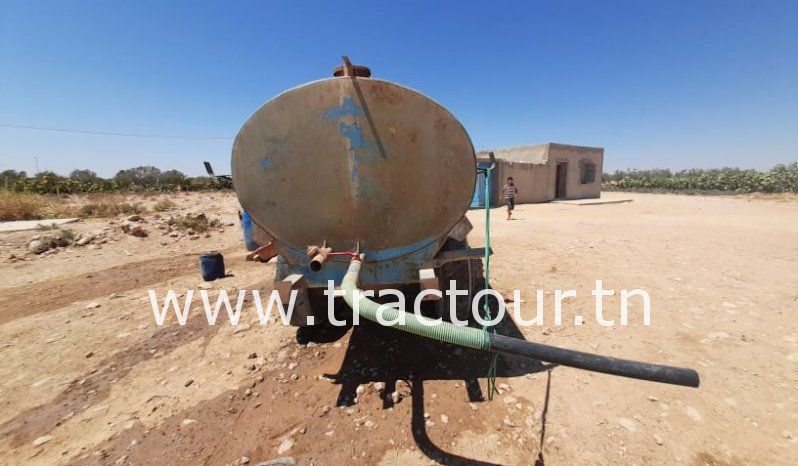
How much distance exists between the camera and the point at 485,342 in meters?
1.11

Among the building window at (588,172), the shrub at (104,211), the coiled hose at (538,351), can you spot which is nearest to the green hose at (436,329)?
the coiled hose at (538,351)

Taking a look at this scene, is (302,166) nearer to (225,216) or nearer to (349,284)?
(349,284)

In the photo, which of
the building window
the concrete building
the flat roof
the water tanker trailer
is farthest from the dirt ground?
the building window

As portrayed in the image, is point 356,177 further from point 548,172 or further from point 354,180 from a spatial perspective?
point 548,172

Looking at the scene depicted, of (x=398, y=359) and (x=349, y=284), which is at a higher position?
(x=349, y=284)

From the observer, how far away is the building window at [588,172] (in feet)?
59.8

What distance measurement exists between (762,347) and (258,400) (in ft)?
13.5

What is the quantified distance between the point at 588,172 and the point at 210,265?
20239mm

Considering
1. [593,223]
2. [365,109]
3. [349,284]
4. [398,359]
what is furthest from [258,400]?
[593,223]

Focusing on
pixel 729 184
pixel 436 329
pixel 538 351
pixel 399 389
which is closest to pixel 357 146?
pixel 436 329

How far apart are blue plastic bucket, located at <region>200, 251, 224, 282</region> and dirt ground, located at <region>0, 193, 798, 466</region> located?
2.69 ft

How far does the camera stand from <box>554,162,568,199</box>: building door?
57.8 ft

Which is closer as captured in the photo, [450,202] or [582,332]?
[450,202]

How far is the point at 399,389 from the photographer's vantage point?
230cm
